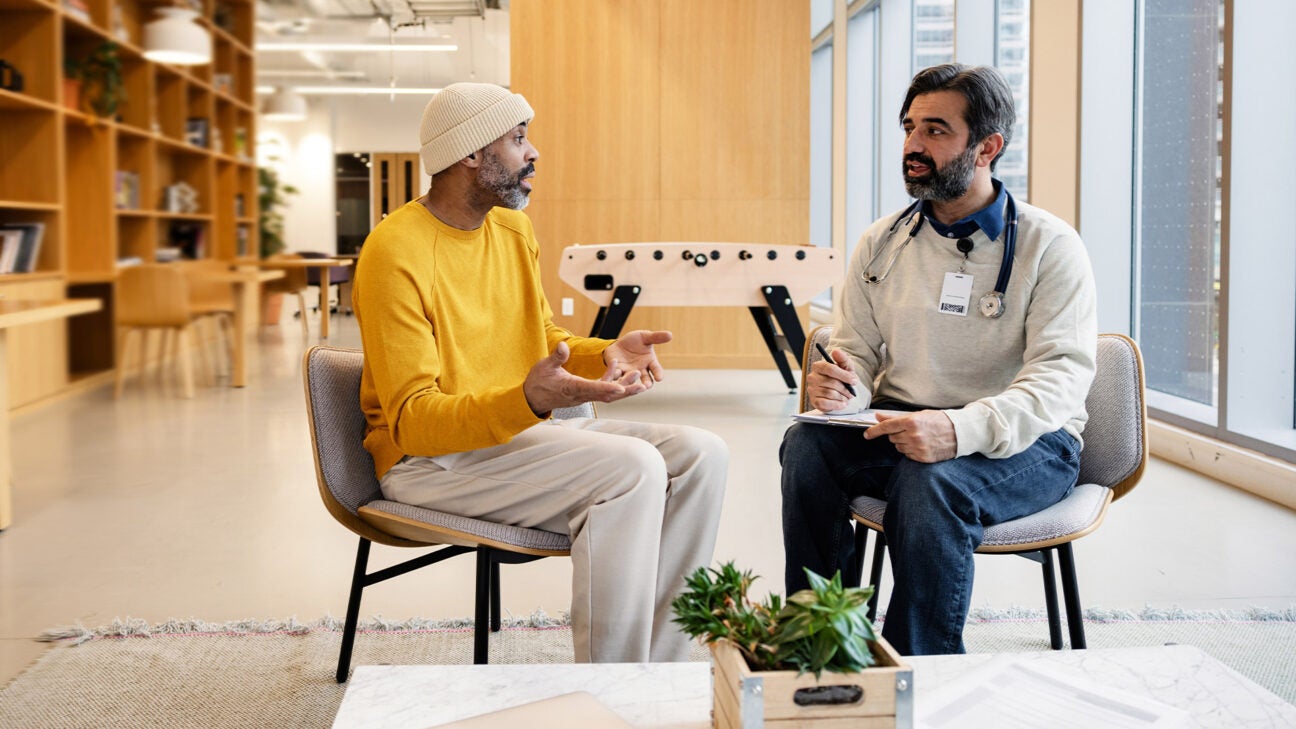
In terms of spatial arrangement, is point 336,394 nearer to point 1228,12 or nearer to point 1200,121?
point 1228,12

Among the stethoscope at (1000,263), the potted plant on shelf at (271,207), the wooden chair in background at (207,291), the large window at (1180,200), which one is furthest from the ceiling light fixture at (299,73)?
the wooden chair in background at (207,291)

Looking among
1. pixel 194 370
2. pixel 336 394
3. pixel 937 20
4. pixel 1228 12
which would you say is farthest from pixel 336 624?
pixel 937 20

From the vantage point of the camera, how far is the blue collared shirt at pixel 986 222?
187cm

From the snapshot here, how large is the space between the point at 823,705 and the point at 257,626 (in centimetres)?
162

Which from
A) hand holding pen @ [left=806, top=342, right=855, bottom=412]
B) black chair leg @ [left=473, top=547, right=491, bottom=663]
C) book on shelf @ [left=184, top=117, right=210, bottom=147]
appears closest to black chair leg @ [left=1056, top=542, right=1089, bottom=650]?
hand holding pen @ [left=806, top=342, right=855, bottom=412]

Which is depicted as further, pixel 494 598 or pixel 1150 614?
pixel 1150 614

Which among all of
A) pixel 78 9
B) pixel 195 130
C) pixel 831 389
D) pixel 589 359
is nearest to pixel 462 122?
pixel 589 359

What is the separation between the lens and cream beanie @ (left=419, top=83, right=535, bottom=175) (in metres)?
1.83

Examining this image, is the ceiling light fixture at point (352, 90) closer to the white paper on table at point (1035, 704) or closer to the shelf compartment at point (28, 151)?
the white paper on table at point (1035, 704)

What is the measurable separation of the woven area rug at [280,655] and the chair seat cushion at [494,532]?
1.40 ft

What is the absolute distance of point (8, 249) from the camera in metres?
5.18

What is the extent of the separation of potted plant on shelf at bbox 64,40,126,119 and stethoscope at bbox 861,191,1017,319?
518 centimetres

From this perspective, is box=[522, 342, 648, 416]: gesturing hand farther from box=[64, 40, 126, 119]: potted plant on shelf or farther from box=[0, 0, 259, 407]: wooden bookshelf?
box=[64, 40, 126, 119]: potted plant on shelf

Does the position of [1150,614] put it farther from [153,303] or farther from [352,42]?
[153,303]
